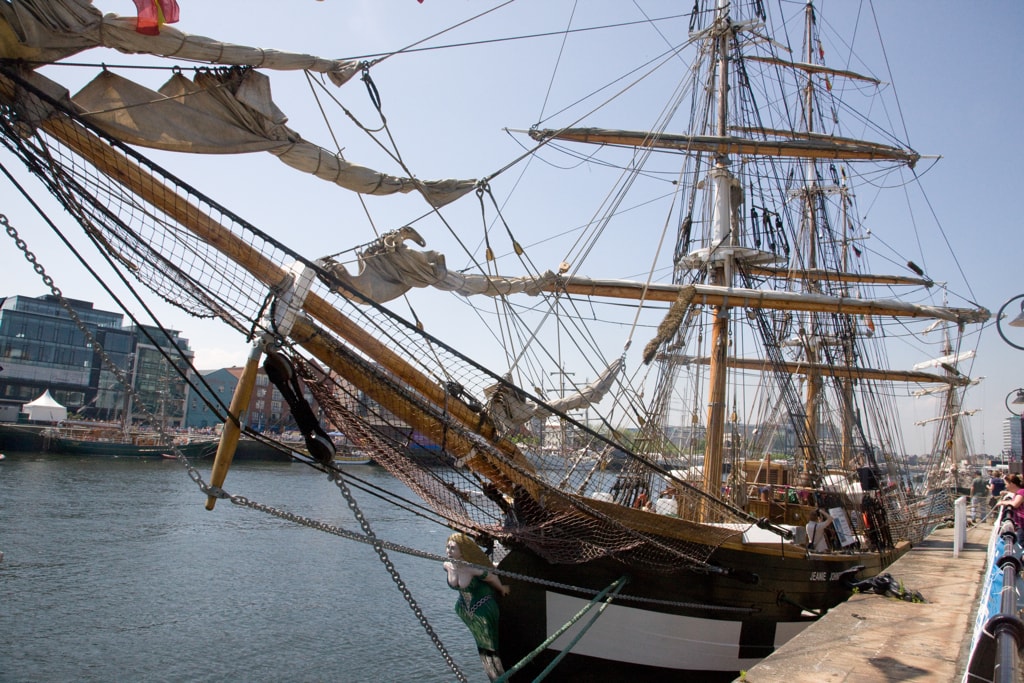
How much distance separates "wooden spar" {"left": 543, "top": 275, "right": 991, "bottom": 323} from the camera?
15656 mm

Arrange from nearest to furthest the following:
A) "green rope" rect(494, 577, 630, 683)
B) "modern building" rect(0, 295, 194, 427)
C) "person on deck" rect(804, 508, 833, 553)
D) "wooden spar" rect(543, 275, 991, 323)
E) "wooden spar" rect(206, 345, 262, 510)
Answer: "wooden spar" rect(206, 345, 262, 510) → "green rope" rect(494, 577, 630, 683) → "person on deck" rect(804, 508, 833, 553) → "wooden spar" rect(543, 275, 991, 323) → "modern building" rect(0, 295, 194, 427)

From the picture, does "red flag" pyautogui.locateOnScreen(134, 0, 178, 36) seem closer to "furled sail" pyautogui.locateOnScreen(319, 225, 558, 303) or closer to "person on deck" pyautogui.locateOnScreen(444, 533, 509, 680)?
"furled sail" pyautogui.locateOnScreen(319, 225, 558, 303)

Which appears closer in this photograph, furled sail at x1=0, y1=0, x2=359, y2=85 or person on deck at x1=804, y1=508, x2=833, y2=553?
furled sail at x1=0, y1=0, x2=359, y2=85

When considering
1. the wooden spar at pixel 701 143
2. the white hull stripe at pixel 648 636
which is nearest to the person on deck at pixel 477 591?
the white hull stripe at pixel 648 636

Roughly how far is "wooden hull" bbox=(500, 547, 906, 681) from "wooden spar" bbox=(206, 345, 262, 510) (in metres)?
4.68

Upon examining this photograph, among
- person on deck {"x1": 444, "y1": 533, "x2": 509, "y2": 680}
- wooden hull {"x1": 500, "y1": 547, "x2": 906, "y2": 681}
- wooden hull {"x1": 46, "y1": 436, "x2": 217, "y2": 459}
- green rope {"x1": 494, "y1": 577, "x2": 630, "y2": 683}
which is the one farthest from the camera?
wooden hull {"x1": 46, "y1": 436, "x2": 217, "y2": 459}

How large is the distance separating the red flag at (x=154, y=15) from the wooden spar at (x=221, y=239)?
1.01 metres

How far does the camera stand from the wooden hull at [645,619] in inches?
379

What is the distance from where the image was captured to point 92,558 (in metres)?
19.5

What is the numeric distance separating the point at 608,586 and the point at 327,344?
5.05m

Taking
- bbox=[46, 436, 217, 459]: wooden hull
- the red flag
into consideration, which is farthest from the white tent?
the red flag

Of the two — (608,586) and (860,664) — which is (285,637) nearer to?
(608,586)

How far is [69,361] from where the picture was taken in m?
71.5

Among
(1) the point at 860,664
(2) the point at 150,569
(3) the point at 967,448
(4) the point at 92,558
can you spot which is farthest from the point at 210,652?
(3) the point at 967,448
